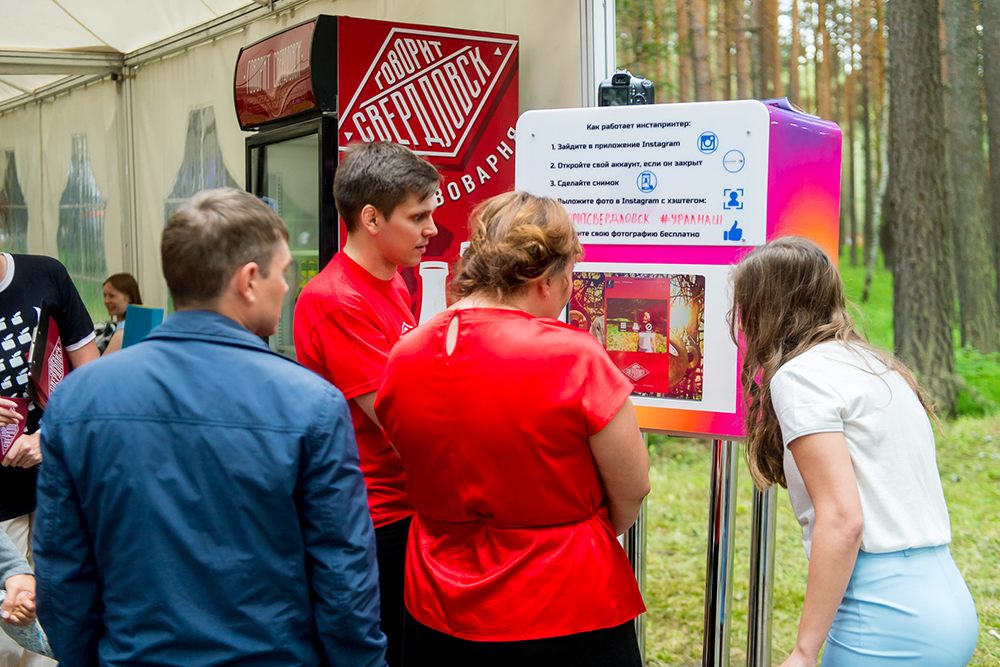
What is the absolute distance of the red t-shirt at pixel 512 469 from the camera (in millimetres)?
1395

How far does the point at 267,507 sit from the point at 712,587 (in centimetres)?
152

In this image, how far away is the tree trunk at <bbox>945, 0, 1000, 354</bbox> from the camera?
518 cm

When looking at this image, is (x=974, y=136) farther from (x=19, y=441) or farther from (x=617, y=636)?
(x=19, y=441)

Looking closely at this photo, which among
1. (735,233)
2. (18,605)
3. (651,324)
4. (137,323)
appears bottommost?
(18,605)

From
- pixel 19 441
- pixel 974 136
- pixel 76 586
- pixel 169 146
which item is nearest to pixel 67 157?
pixel 169 146

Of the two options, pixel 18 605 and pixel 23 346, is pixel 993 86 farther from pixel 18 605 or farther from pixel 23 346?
pixel 18 605

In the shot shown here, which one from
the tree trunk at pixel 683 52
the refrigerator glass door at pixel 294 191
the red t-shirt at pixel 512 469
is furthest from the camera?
the tree trunk at pixel 683 52

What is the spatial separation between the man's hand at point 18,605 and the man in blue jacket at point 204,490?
46 cm

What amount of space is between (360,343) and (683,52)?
4373mm

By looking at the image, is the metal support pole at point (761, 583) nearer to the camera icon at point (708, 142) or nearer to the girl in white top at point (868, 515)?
the girl in white top at point (868, 515)

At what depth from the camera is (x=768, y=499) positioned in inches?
85.5

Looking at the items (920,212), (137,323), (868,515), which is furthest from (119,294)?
(868,515)

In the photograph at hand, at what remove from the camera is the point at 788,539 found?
5.38 metres

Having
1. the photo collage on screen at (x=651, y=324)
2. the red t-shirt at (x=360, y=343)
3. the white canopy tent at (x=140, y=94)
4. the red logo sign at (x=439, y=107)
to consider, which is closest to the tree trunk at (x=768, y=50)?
the white canopy tent at (x=140, y=94)
